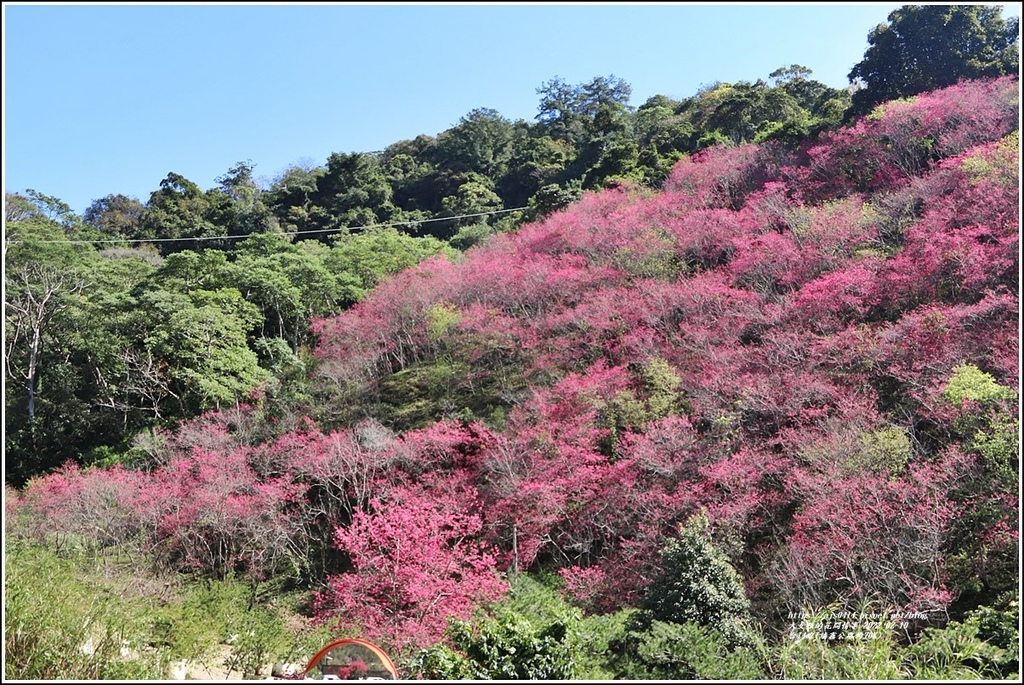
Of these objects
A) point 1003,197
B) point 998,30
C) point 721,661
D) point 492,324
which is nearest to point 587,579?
point 721,661

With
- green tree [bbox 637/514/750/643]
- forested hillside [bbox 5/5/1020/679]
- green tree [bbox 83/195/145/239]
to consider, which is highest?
green tree [bbox 83/195/145/239]

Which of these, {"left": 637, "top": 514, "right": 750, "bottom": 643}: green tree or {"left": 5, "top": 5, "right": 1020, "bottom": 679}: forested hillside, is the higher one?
{"left": 5, "top": 5, "right": 1020, "bottom": 679}: forested hillside

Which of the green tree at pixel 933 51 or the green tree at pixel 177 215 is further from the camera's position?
the green tree at pixel 177 215

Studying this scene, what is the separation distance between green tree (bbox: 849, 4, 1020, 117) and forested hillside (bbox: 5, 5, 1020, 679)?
92cm

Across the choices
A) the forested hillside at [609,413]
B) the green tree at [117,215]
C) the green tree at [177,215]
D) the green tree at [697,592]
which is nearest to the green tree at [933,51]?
the forested hillside at [609,413]

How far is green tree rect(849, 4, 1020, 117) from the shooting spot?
1619cm

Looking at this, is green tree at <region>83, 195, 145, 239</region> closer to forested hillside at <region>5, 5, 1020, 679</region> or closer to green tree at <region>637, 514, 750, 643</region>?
forested hillside at <region>5, 5, 1020, 679</region>

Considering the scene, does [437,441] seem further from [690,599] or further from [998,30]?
[998,30]

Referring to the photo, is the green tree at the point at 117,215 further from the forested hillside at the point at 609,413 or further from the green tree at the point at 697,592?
the green tree at the point at 697,592

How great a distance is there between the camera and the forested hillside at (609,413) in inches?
255

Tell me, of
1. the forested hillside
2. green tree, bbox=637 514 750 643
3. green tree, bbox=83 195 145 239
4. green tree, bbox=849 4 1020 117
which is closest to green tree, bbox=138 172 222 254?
green tree, bbox=83 195 145 239

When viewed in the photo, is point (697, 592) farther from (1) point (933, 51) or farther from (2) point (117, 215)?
(2) point (117, 215)

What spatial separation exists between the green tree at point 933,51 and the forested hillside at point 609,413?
0.92 meters

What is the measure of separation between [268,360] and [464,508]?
8.65 m
